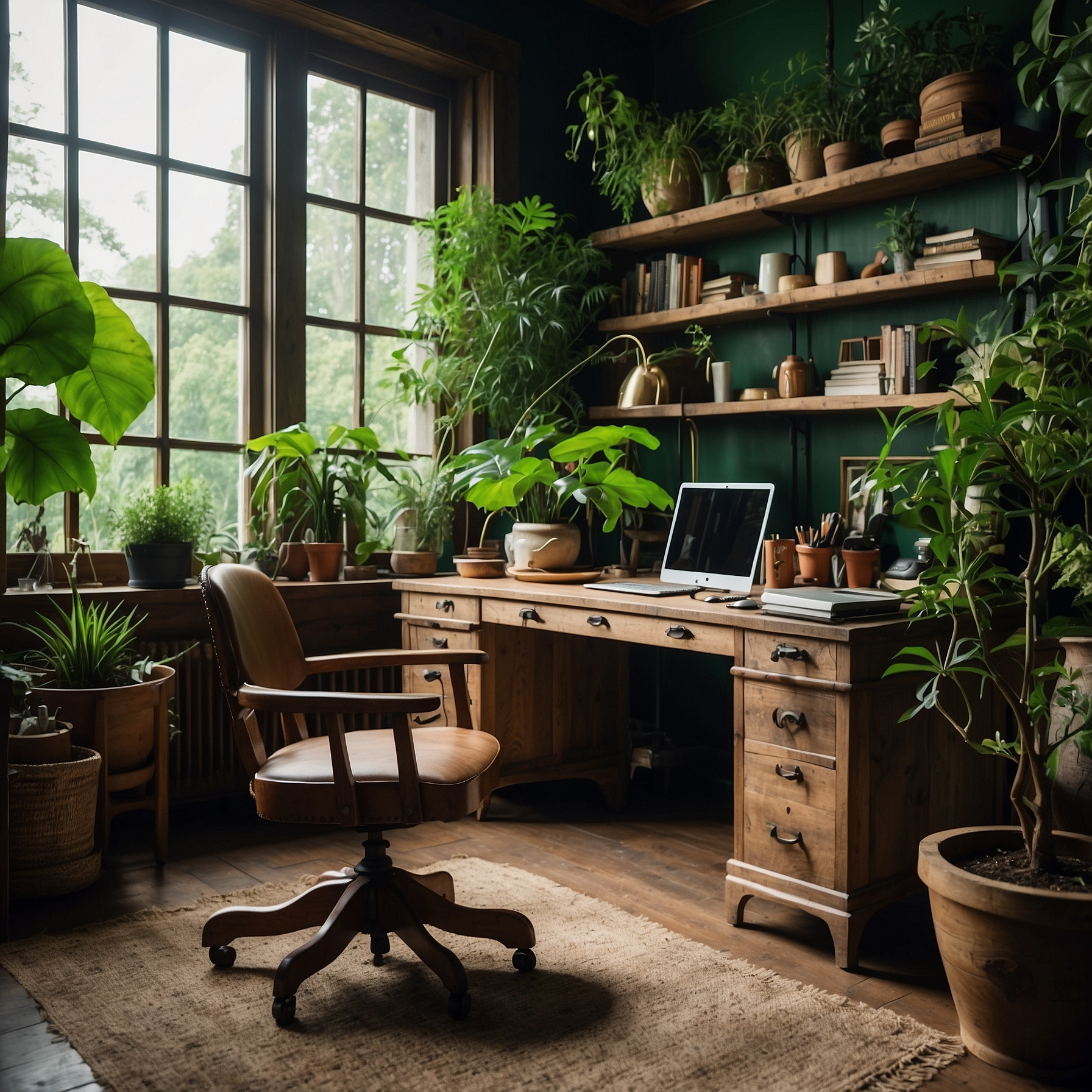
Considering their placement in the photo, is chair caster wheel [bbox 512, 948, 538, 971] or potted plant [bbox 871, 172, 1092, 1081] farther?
chair caster wheel [bbox 512, 948, 538, 971]

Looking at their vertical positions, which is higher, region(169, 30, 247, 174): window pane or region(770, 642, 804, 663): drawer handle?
region(169, 30, 247, 174): window pane

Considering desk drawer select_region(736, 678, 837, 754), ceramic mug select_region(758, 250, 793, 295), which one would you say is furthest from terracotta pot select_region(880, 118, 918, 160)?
desk drawer select_region(736, 678, 837, 754)

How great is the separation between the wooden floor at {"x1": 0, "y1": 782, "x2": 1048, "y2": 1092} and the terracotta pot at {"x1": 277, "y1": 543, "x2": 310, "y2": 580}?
0.80 meters

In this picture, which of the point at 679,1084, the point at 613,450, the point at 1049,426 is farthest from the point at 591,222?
the point at 679,1084

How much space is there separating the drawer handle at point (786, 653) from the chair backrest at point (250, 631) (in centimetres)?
112

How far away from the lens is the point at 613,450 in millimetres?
3430

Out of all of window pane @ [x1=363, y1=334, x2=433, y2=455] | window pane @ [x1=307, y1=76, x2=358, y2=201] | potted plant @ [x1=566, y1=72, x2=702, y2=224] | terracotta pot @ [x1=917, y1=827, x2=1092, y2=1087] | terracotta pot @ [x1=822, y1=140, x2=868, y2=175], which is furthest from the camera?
window pane @ [x1=363, y1=334, x2=433, y2=455]

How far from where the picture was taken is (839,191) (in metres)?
3.27

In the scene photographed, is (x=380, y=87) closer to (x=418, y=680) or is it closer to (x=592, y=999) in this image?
(x=418, y=680)

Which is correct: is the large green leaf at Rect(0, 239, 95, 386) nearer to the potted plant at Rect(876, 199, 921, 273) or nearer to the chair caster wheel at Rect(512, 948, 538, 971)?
the chair caster wheel at Rect(512, 948, 538, 971)

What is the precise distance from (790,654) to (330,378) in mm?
2230

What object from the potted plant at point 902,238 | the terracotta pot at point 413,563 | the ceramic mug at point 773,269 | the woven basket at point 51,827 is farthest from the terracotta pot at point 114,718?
the potted plant at point 902,238

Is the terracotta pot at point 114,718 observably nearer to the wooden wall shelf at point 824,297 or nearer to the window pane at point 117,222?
the window pane at point 117,222

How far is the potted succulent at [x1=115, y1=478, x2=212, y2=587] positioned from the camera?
3.29m
